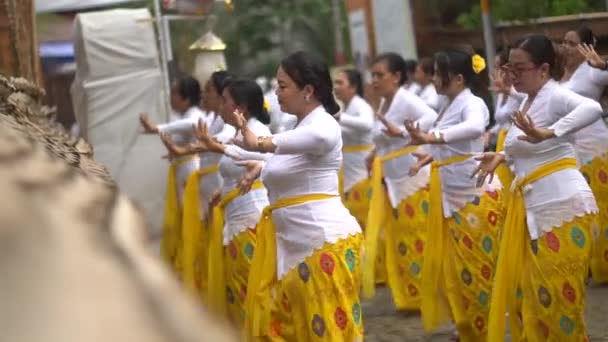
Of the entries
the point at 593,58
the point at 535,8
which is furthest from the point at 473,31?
the point at 593,58

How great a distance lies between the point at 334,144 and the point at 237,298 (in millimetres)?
1586

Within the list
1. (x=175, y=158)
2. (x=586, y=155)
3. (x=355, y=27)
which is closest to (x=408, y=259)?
(x=586, y=155)

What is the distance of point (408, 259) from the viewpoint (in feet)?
22.3

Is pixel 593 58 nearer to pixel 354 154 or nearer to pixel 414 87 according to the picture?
pixel 354 154

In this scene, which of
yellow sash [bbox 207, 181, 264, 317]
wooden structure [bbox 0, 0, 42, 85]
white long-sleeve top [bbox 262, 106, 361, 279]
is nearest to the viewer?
white long-sleeve top [bbox 262, 106, 361, 279]

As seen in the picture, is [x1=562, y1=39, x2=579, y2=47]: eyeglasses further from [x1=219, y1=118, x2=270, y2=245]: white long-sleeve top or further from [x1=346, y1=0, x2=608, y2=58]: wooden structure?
[x1=219, y1=118, x2=270, y2=245]: white long-sleeve top

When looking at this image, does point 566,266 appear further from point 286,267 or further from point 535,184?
point 286,267

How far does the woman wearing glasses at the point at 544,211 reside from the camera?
4332 millimetres

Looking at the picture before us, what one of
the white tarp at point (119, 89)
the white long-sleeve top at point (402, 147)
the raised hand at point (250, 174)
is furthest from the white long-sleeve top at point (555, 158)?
the white tarp at point (119, 89)

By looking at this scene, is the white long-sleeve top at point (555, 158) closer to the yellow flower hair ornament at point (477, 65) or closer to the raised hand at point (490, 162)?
the raised hand at point (490, 162)

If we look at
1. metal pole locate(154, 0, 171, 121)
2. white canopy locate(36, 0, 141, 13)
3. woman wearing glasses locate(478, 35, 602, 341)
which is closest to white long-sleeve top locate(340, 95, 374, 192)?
metal pole locate(154, 0, 171, 121)

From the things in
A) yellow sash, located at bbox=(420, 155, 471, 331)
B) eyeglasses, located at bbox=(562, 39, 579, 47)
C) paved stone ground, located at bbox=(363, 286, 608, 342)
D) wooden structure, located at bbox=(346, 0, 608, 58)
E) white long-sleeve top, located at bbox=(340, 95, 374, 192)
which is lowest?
paved stone ground, located at bbox=(363, 286, 608, 342)

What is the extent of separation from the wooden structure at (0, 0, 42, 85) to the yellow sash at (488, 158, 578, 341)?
299 cm

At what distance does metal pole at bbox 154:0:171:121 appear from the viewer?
10.2m
